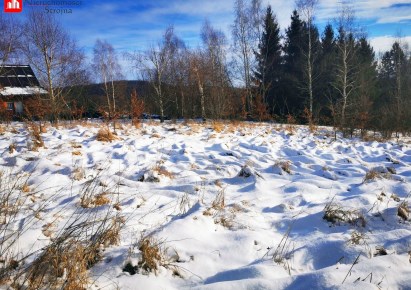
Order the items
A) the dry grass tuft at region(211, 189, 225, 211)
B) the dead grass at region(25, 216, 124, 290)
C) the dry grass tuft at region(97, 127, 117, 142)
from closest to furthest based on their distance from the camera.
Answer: the dead grass at region(25, 216, 124, 290) → the dry grass tuft at region(211, 189, 225, 211) → the dry grass tuft at region(97, 127, 117, 142)

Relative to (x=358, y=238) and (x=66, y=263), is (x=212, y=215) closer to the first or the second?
(x=358, y=238)

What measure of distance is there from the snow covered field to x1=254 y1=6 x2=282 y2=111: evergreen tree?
739 inches

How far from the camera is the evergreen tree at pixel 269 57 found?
922 inches

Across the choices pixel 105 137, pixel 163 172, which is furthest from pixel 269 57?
pixel 163 172

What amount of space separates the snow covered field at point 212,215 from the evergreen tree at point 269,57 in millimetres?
18779

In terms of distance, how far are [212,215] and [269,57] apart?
23.5m

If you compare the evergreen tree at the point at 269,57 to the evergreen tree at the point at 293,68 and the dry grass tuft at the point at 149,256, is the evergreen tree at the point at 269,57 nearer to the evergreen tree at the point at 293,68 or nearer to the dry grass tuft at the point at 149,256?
the evergreen tree at the point at 293,68

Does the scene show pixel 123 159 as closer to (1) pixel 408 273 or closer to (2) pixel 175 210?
(2) pixel 175 210

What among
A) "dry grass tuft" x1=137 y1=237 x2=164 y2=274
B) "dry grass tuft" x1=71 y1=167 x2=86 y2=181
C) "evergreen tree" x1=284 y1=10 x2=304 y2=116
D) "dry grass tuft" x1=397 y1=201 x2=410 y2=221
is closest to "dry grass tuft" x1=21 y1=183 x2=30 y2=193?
"dry grass tuft" x1=71 y1=167 x2=86 y2=181

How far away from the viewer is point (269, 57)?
2442cm

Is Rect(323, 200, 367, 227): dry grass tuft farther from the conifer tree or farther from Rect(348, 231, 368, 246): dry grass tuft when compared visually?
the conifer tree

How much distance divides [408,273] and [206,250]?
61.1 inches

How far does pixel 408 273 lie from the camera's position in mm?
2119

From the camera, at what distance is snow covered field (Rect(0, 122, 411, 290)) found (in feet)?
6.95
